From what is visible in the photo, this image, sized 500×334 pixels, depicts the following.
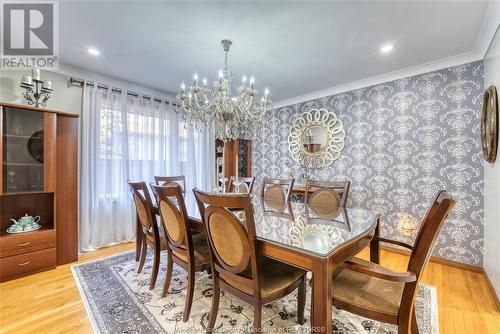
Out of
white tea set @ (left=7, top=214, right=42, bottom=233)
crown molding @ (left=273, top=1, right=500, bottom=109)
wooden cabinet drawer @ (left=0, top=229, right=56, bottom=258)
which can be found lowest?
wooden cabinet drawer @ (left=0, top=229, right=56, bottom=258)

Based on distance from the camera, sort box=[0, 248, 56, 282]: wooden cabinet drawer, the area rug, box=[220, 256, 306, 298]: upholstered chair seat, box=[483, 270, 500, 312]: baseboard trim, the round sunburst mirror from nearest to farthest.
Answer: box=[220, 256, 306, 298]: upholstered chair seat, the area rug, box=[483, 270, 500, 312]: baseboard trim, the round sunburst mirror, box=[0, 248, 56, 282]: wooden cabinet drawer

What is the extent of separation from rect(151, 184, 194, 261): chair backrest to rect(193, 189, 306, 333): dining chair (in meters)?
0.27

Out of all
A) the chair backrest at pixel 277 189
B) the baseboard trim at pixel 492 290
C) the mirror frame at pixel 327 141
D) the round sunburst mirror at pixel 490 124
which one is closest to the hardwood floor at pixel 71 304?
the baseboard trim at pixel 492 290

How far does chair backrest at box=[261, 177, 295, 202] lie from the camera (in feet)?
8.99

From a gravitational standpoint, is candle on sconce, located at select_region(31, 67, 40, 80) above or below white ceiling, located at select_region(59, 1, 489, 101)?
below

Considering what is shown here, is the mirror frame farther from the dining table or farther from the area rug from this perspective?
the area rug

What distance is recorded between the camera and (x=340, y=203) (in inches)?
93.3

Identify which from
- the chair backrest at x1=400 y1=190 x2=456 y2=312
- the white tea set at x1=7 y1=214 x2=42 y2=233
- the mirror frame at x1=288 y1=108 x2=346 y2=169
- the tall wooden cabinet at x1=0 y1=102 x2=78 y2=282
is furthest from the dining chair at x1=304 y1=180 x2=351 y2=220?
the white tea set at x1=7 y1=214 x2=42 y2=233

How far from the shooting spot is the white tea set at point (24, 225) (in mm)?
2369

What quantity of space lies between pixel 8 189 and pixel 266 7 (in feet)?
10.2

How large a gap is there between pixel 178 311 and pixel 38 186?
2174 mm

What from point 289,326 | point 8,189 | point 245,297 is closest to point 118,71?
point 8,189

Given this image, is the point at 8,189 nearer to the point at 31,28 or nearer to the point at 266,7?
the point at 31,28

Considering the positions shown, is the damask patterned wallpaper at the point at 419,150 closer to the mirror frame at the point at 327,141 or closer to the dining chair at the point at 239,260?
the mirror frame at the point at 327,141
